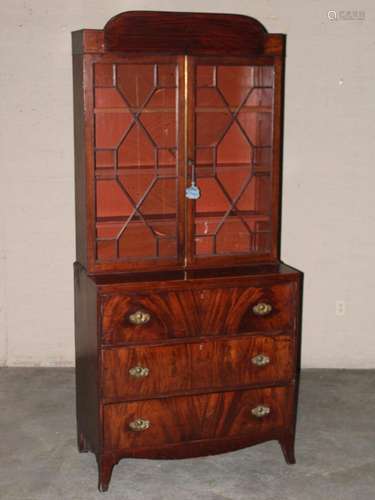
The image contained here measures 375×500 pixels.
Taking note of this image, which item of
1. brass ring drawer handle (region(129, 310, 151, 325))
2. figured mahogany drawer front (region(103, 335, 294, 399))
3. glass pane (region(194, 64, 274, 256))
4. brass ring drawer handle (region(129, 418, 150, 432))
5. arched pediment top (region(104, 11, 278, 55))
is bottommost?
brass ring drawer handle (region(129, 418, 150, 432))

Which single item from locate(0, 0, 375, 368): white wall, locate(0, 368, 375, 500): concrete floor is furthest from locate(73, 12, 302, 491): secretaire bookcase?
locate(0, 0, 375, 368): white wall

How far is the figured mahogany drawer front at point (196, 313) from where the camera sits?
3150 millimetres

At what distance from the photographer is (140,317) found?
3162mm

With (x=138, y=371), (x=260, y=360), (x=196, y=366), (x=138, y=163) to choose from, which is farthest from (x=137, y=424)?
(x=138, y=163)

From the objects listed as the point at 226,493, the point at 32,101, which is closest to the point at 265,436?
the point at 226,493

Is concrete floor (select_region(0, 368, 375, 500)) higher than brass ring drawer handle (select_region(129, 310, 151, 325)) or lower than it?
lower

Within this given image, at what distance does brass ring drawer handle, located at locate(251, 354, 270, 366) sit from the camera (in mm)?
3346

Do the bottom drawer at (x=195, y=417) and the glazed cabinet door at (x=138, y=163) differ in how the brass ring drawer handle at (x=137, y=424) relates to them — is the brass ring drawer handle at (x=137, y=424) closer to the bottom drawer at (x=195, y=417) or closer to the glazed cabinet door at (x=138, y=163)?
the bottom drawer at (x=195, y=417)

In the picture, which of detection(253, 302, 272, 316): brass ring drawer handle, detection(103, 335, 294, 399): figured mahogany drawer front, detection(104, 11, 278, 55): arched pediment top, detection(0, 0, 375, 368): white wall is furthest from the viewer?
detection(0, 0, 375, 368): white wall

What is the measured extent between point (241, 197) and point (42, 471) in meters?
1.42

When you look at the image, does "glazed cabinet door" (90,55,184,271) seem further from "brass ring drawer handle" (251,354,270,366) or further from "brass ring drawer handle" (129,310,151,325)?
"brass ring drawer handle" (251,354,270,366)

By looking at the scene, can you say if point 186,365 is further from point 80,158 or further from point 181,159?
point 80,158

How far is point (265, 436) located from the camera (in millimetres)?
A: 3447

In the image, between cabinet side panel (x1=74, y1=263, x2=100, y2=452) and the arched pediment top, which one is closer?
the arched pediment top
